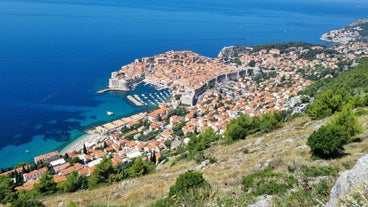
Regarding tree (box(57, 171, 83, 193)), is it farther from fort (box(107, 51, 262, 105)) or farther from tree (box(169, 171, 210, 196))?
fort (box(107, 51, 262, 105))

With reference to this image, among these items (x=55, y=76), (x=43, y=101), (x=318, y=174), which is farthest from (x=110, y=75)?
(x=318, y=174)

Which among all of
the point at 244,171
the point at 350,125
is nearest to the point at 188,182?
the point at 244,171

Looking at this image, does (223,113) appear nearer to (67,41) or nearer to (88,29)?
(67,41)

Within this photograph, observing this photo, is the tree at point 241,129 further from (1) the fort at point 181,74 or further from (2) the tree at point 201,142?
(1) the fort at point 181,74

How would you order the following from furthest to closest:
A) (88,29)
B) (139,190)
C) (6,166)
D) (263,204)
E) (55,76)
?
(88,29) < (55,76) < (6,166) < (139,190) < (263,204)

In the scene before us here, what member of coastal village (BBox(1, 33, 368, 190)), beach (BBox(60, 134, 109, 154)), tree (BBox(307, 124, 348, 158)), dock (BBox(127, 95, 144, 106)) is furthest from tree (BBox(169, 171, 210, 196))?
dock (BBox(127, 95, 144, 106))
